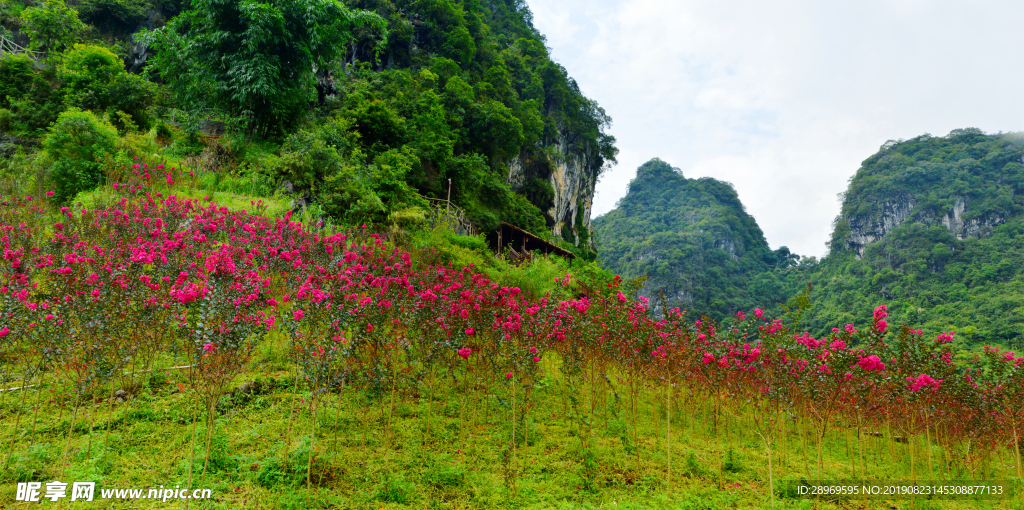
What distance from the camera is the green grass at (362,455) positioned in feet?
11.5

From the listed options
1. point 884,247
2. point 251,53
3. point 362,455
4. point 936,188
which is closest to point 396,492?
point 362,455

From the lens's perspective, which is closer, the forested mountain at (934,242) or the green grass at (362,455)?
the green grass at (362,455)

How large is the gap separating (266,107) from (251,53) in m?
1.51

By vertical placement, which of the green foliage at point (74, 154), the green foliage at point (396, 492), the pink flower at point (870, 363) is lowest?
the green foliage at point (396, 492)

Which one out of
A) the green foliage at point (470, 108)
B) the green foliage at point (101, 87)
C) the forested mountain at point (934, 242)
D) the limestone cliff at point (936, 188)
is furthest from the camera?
the limestone cliff at point (936, 188)

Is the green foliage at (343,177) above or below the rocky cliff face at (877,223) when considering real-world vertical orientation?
below

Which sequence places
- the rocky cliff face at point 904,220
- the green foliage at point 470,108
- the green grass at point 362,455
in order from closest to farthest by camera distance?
the green grass at point 362,455 < the green foliage at point 470,108 < the rocky cliff face at point 904,220

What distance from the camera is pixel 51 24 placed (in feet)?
55.7

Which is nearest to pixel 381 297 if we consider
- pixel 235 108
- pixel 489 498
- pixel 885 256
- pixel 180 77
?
pixel 489 498

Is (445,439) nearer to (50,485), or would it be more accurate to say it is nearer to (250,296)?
(250,296)

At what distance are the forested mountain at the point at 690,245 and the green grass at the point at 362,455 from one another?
42.9 m

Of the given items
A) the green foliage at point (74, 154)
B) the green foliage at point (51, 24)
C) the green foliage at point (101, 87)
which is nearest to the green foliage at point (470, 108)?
the green foliage at point (74, 154)

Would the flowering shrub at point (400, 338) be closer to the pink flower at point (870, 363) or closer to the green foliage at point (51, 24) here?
the pink flower at point (870, 363)

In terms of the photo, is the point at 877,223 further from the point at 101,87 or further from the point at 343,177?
the point at 101,87
